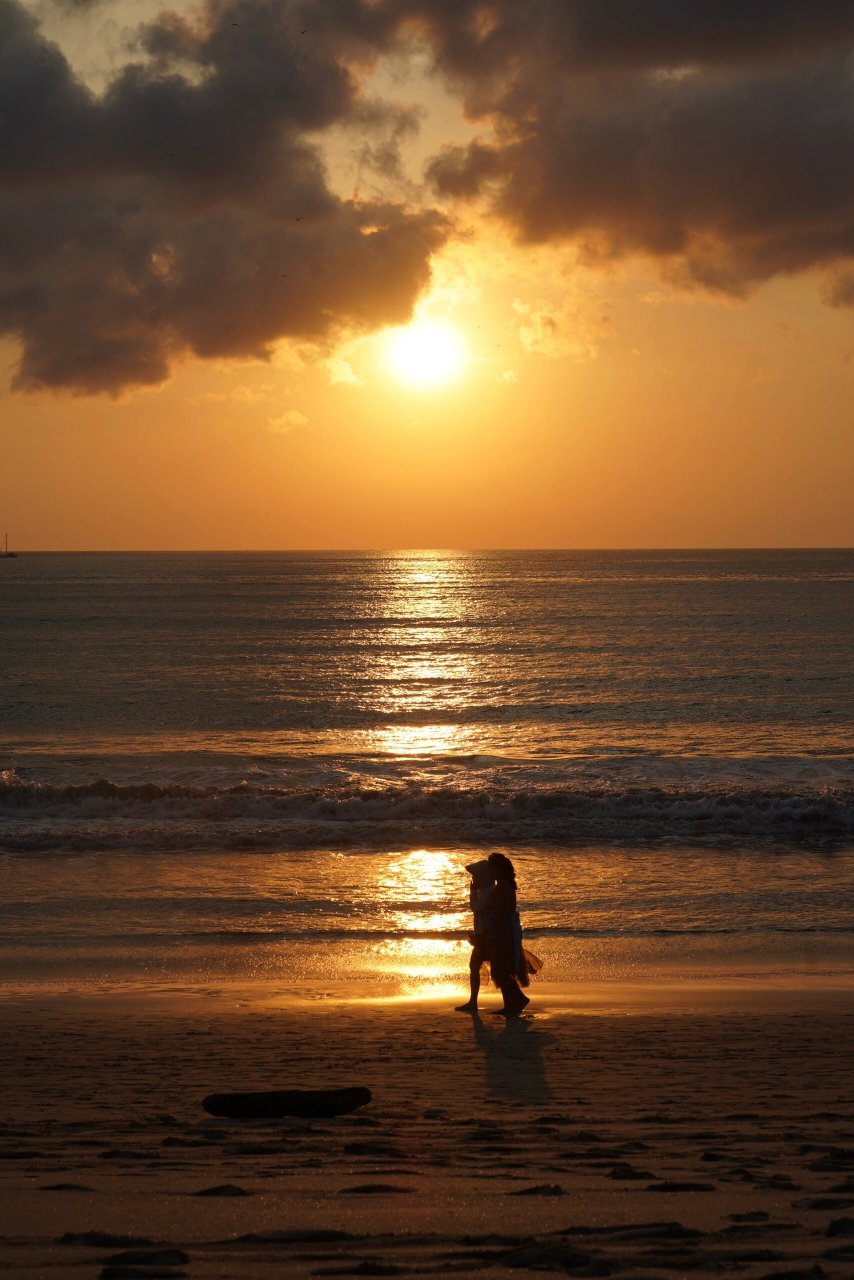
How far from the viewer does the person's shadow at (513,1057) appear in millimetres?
8438

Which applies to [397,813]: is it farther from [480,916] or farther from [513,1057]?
[513,1057]

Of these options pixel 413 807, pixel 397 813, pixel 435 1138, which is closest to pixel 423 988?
pixel 435 1138

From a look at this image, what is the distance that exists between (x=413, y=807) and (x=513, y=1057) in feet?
51.6

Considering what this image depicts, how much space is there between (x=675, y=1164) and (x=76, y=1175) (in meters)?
3.17

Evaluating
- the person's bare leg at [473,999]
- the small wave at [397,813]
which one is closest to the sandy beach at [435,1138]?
the person's bare leg at [473,999]

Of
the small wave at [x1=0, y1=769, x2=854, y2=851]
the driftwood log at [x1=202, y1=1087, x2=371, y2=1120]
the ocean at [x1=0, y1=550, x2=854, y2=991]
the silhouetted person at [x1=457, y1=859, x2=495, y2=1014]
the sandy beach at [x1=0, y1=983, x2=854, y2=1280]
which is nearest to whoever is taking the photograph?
the sandy beach at [x1=0, y1=983, x2=854, y2=1280]

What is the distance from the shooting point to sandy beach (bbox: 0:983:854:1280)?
4805mm

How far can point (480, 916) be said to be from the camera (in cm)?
1181

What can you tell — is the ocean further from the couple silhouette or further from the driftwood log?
the driftwood log

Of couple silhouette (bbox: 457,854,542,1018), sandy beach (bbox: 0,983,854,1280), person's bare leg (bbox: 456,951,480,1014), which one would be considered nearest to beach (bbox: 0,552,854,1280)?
sandy beach (bbox: 0,983,854,1280)

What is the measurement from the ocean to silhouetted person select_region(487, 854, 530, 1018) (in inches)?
63.9

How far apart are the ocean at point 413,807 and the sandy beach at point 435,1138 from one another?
6.98 ft

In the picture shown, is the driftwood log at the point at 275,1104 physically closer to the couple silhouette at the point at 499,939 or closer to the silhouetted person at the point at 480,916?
the couple silhouette at the point at 499,939

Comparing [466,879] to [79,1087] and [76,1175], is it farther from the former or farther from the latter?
[76,1175]
